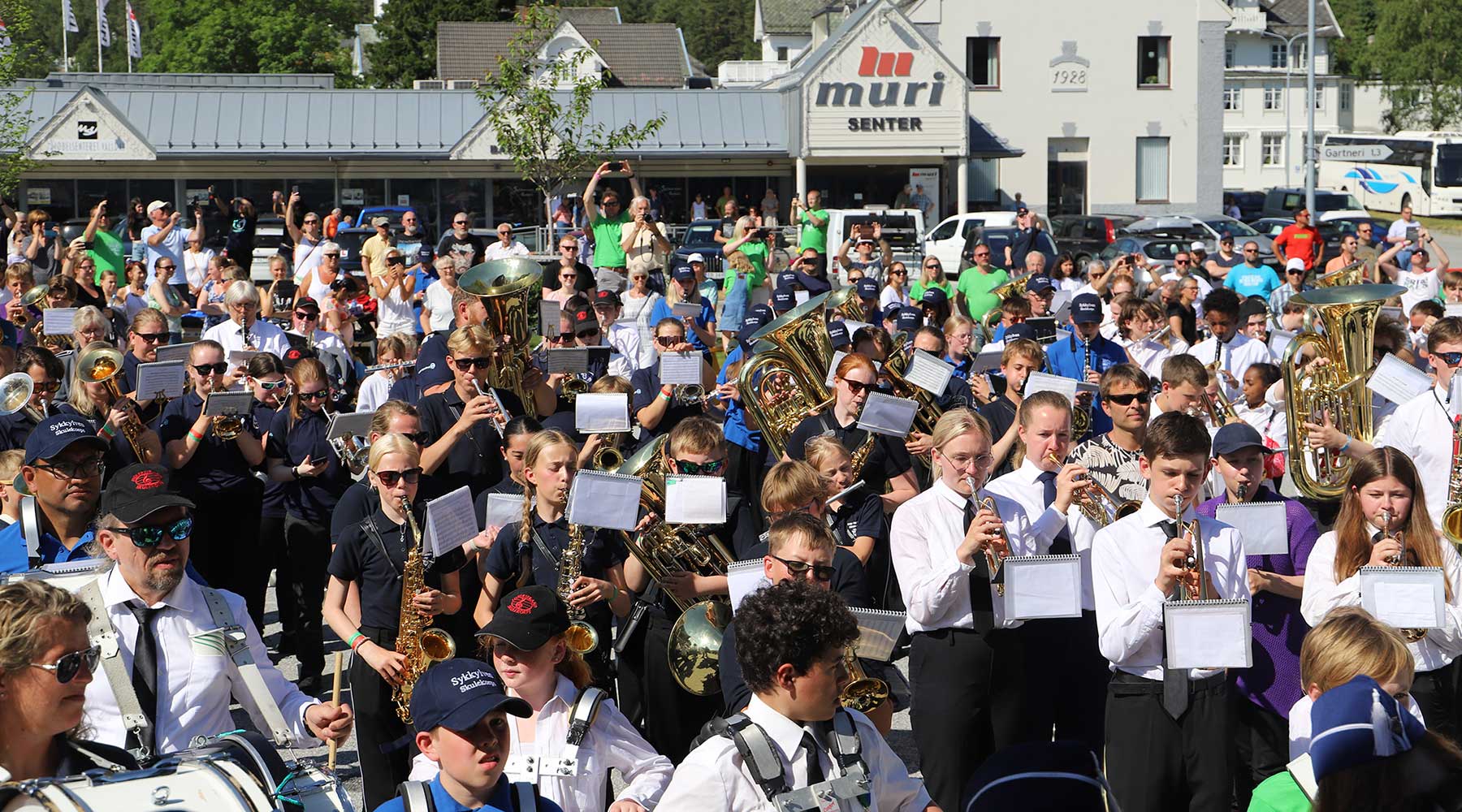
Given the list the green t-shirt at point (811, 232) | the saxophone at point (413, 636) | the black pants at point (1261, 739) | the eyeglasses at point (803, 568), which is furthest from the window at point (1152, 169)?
the eyeglasses at point (803, 568)

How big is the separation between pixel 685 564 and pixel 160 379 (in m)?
3.40

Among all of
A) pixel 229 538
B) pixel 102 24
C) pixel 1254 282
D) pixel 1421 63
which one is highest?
pixel 1421 63

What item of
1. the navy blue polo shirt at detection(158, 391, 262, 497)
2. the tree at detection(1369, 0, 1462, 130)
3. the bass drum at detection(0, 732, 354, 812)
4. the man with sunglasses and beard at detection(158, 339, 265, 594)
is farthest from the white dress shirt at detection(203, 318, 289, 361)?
the tree at detection(1369, 0, 1462, 130)

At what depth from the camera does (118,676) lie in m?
4.23

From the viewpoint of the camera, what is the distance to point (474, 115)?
116ft

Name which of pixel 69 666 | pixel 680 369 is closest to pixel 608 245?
pixel 680 369

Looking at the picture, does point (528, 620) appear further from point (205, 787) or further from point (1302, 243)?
point (1302, 243)

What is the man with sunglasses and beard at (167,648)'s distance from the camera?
428 centimetres

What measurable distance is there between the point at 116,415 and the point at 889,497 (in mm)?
3802

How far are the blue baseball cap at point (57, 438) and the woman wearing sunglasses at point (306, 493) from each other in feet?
8.05

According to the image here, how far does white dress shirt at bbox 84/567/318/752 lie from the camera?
4277 millimetres

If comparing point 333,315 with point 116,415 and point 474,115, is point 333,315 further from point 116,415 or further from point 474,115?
point 474,115

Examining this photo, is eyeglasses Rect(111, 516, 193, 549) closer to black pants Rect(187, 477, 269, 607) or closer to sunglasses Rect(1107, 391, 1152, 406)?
black pants Rect(187, 477, 269, 607)

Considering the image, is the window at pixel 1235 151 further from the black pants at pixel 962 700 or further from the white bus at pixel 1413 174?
the black pants at pixel 962 700
